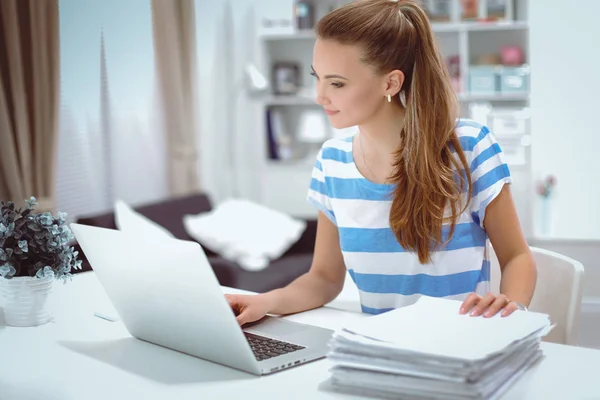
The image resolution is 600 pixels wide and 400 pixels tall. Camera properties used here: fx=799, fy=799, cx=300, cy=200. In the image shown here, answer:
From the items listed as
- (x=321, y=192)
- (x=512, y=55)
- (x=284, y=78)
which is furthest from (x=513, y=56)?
(x=321, y=192)

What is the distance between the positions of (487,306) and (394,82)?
58 cm

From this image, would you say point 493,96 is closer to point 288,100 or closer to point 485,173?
point 288,100

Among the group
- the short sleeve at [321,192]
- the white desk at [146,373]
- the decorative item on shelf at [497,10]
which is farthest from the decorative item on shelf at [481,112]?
the white desk at [146,373]

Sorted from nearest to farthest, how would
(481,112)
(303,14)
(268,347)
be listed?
(268,347)
(481,112)
(303,14)

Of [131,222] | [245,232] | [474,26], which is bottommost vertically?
[245,232]

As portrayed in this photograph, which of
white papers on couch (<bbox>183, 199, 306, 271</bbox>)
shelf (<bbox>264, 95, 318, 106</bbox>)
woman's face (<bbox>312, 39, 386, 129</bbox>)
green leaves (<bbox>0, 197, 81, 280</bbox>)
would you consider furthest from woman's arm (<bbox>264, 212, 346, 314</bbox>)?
shelf (<bbox>264, 95, 318, 106</bbox>)

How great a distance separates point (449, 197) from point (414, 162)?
0.33ft

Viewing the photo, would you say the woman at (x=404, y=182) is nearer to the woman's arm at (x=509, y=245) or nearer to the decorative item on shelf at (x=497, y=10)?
the woman's arm at (x=509, y=245)

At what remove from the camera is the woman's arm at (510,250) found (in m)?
1.55

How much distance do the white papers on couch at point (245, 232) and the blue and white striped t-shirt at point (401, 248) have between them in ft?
7.78

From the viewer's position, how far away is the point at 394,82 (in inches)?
66.2

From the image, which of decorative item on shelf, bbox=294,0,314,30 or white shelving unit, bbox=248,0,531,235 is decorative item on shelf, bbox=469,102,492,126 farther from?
decorative item on shelf, bbox=294,0,314,30

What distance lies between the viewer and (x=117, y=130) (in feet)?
14.5

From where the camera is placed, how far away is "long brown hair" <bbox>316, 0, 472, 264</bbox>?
1.64 metres
